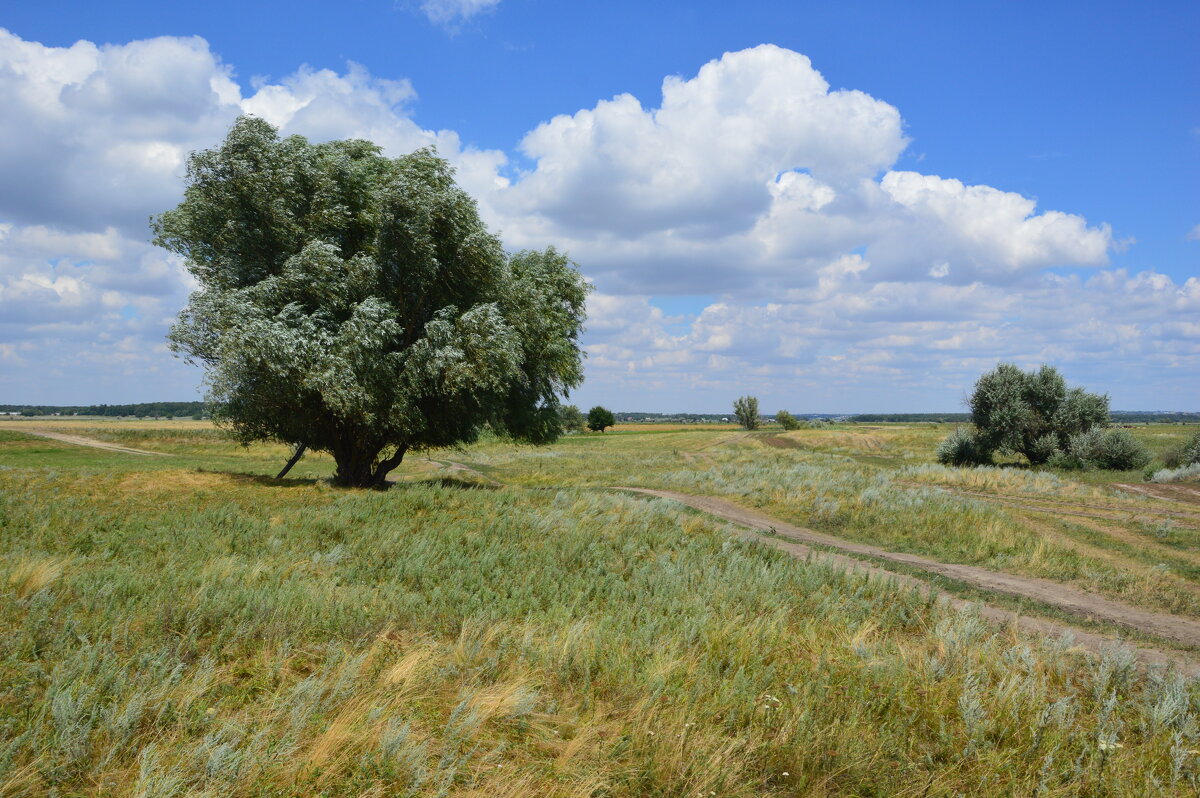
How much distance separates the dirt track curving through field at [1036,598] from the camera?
10.3 meters

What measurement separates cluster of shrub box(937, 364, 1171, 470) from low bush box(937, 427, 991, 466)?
3.2 inches

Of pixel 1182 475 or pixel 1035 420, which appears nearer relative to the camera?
pixel 1182 475

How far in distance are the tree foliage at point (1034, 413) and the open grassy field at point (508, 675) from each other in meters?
46.8

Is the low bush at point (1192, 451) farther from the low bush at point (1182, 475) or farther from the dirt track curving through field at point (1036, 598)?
the dirt track curving through field at point (1036, 598)

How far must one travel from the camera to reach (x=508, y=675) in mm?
6441

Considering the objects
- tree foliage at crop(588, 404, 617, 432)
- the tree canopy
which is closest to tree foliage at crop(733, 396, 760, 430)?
tree foliage at crop(588, 404, 617, 432)

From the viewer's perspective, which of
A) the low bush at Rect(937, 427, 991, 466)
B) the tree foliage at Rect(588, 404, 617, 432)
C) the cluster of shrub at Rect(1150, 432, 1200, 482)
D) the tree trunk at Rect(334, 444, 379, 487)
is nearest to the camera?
the tree trunk at Rect(334, 444, 379, 487)

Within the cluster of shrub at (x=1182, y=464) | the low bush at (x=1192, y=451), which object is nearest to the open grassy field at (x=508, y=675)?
the cluster of shrub at (x=1182, y=464)

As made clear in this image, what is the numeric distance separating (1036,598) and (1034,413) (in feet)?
167

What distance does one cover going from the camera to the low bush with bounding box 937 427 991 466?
5691 cm

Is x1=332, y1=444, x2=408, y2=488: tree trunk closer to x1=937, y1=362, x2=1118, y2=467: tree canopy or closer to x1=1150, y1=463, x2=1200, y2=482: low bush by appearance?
x1=1150, y1=463, x2=1200, y2=482: low bush

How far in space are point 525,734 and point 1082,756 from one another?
5207 mm

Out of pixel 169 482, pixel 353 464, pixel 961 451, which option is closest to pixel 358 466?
pixel 353 464

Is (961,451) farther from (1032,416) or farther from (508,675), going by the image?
(508,675)
